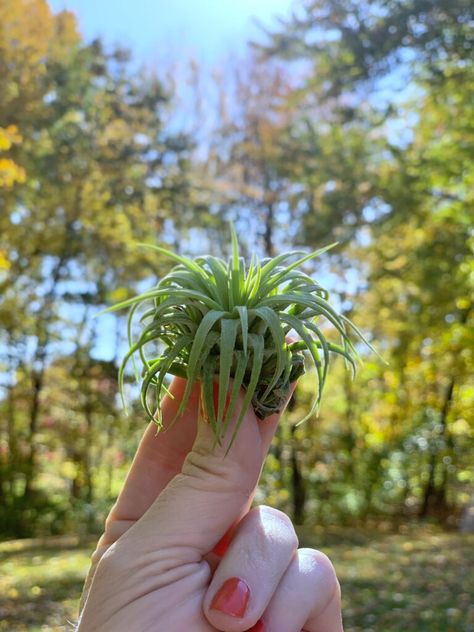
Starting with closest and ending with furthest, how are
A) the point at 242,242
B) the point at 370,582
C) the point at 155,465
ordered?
1. the point at 155,465
2. the point at 370,582
3. the point at 242,242

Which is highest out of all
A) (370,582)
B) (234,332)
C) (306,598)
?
(234,332)

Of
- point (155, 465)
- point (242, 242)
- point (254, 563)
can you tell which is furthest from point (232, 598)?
point (242, 242)

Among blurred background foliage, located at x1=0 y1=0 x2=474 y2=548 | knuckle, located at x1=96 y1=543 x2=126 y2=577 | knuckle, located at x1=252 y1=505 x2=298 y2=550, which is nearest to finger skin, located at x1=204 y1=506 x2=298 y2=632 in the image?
knuckle, located at x1=252 y1=505 x2=298 y2=550

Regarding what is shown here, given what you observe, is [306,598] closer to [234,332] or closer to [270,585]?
[270,585]

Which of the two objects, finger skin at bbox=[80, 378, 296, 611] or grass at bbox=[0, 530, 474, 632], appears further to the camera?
grass at bbox=[0, 530, 474, 632]

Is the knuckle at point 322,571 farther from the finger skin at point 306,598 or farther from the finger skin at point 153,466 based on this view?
the finger skin at point 153,466

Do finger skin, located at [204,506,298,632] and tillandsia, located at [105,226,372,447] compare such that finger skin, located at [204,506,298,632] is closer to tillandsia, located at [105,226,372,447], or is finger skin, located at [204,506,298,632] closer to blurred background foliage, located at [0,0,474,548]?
tillandsia, located at [105,226,372,447]

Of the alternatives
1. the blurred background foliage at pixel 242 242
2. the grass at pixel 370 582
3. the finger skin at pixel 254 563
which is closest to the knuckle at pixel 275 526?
the finger skin at pixel 254 563

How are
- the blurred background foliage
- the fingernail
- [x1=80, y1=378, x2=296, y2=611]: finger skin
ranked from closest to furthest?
the fingernail → [x1=80, y1=378, x2=296, y2=611]: finger skin → the blurred background foliage
